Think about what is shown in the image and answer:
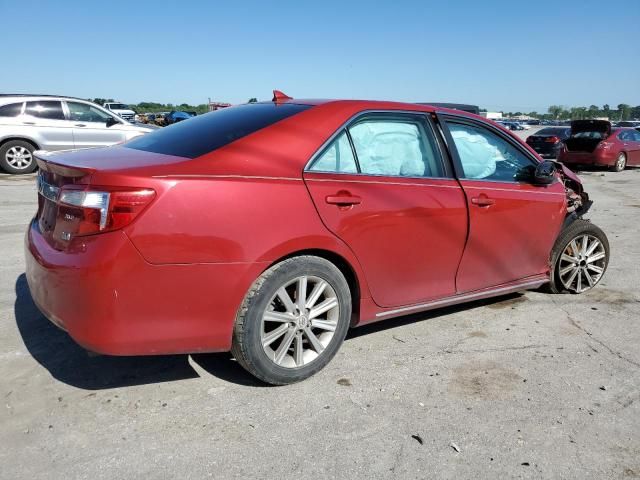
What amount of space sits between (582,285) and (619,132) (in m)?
14.2

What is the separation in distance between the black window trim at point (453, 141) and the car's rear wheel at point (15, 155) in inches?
418

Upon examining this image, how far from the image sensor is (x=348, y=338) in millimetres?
3766

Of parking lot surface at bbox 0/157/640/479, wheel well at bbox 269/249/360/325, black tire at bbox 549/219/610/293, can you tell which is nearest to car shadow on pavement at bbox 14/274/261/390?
parking lot surface at bbox 0/157/640/479

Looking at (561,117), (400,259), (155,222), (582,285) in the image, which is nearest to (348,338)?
(400,259)

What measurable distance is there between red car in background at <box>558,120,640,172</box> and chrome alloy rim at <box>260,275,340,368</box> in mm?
15584

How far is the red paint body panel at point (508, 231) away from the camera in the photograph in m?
3.76

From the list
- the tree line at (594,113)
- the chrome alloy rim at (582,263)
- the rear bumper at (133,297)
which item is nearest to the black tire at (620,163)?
the chrome alloy rim at (582,263)

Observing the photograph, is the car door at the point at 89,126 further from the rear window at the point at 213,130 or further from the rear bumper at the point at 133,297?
the rear bumper at the point at 133,297

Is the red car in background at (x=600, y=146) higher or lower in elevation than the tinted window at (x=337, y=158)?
higher

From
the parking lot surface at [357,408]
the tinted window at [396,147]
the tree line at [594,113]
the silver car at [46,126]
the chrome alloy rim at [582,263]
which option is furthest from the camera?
the tree line at [594,113]

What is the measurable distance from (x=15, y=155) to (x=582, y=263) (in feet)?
Answer: 37.6

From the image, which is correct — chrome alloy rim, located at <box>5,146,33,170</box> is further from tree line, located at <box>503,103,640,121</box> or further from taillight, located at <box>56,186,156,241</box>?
tree line, located at <box>503,103,640,121</box>

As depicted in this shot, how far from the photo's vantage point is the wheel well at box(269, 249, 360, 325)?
9.98ft

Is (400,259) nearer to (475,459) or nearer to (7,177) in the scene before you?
(475,459)
